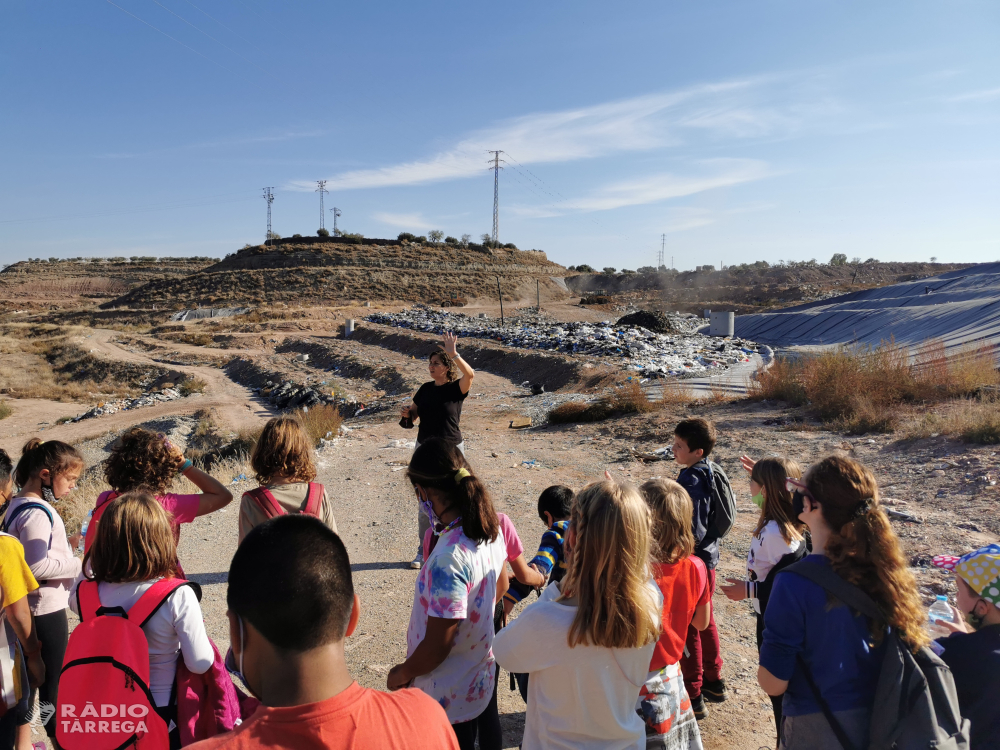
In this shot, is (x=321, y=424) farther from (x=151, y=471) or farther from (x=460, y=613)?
(x=460, y=613)

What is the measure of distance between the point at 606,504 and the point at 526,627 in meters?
0.43

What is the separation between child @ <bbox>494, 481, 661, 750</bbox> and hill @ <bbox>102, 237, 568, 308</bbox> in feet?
178

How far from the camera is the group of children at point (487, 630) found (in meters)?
1.27

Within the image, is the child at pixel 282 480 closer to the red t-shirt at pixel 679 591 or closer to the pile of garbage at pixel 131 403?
the red t-shirt at pixel 679 591

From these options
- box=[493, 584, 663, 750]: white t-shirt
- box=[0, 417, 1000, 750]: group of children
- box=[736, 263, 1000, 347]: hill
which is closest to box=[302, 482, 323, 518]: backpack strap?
box=[0, 417, 1000, 750]: group of children

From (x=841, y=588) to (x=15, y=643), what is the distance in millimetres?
2990

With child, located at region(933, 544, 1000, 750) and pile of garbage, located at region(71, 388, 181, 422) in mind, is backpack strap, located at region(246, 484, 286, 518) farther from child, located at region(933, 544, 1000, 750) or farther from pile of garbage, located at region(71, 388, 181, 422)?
pile of garbage, located at region(71, 388, 181, 422)

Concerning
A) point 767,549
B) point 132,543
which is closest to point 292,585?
point 132,543

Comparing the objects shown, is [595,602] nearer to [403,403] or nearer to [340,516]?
[340,516]

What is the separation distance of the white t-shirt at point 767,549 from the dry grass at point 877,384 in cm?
775

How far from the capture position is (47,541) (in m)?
2.79

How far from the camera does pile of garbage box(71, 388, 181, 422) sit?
19094 millimetres

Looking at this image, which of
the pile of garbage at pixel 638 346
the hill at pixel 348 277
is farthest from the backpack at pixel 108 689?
the hill at pixel 348 277

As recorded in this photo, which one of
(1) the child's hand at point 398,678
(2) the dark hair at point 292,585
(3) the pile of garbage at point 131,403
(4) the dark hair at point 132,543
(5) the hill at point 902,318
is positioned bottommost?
(3) the pile of garbage at point 131,403
